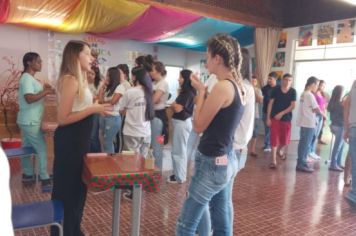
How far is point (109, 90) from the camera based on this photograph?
371 cm

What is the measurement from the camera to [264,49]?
7.27 m

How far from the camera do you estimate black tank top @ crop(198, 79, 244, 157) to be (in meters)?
1.50

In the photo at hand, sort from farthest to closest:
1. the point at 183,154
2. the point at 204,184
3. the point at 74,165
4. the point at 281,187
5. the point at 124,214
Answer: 1. the point at 281,187
2. the point at 183,154
3. the point at 124,214
4. the point at 74,165
5. the point at 204,184

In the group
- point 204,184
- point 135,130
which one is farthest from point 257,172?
point 204,184

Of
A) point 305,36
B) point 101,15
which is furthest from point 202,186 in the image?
point 305,36

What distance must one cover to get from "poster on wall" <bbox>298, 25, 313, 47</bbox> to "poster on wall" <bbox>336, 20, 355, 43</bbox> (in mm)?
632

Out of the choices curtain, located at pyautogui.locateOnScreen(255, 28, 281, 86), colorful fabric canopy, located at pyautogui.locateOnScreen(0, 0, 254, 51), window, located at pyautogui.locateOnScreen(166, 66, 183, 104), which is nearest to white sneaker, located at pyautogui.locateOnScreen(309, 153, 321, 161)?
curtain, located at pyautogui.locateOnScreen(255, 28, 281, 86)

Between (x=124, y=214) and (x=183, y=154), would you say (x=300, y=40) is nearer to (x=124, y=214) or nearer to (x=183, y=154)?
(x=183, y=154)

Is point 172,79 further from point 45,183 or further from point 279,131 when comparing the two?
point 45,183

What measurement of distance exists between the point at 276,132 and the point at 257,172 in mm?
726

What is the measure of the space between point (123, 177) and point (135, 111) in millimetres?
1471

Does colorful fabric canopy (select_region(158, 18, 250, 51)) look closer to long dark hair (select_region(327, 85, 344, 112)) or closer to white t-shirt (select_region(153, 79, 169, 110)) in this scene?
long dark hair (select_region(327, 85, 344, 112))

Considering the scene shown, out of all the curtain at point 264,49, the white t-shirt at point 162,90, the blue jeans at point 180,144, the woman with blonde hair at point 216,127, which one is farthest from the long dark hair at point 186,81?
the curtain at point 264,49

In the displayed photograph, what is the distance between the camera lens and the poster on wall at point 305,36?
7074mm
